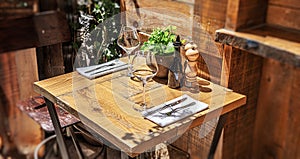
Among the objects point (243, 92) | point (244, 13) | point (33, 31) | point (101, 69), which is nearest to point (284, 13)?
point (244, 13)

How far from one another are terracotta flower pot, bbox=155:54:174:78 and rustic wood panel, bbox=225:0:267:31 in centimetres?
31

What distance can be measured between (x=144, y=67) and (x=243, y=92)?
57 cm

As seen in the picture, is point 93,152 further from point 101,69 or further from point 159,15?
point 159,15

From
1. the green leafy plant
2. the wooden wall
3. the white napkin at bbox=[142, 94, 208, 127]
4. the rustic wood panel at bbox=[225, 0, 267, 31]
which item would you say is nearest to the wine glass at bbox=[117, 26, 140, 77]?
the green leafy plant

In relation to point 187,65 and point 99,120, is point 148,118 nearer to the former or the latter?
point 99,120

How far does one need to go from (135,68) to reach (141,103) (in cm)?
18

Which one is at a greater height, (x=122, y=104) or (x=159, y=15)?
(x=159, y=15)

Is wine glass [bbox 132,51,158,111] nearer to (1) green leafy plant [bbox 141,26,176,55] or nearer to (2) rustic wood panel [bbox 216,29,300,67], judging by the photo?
(1) green leafy plant [bbox 141,26,176,55]

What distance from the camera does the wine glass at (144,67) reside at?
5.82 feet

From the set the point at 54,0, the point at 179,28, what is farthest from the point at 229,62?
the point at 54,0

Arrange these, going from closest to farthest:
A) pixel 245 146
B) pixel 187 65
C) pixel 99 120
Answer: pixel 99 120
pixel 187 65
pixel 245 146

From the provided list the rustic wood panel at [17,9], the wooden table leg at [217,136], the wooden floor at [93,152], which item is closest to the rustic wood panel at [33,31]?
the rustic wood panel at [17,9]

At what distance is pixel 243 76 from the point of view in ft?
6.70

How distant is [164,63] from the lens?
193 cm
